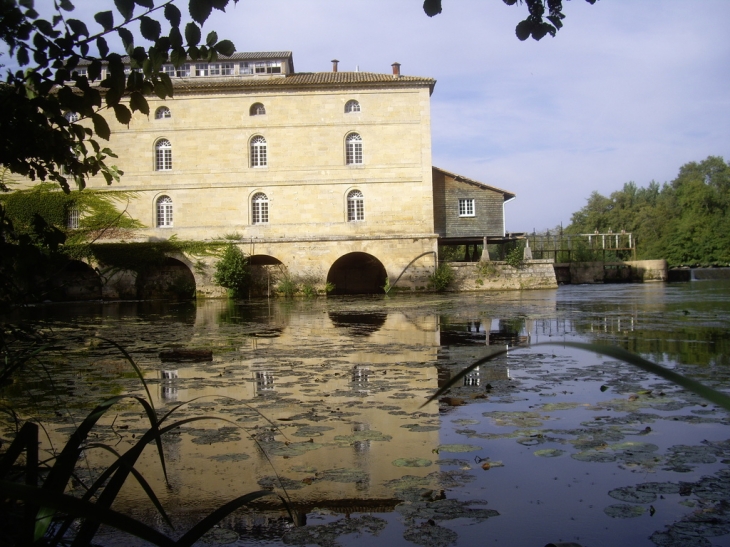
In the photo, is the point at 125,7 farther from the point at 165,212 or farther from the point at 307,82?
the point at 165,212

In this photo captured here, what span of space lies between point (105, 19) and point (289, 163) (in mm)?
27936

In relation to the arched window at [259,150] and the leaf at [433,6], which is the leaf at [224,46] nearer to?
the leaf at [433,6]

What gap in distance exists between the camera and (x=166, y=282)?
1203 inches

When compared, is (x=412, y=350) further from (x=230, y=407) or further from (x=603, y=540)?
(x=603, y=540)

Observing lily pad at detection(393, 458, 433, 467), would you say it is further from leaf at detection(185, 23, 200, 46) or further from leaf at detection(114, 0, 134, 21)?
leaf at detection(114, 0, 134, 21)

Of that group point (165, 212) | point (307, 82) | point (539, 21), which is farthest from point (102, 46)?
point (165, 212)

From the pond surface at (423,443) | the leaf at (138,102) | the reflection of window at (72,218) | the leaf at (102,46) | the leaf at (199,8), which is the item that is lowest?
the pond surface at (423,443)

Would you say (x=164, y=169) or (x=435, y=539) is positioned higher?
(x=164, y=169)

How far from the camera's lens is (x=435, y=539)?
8.82ft

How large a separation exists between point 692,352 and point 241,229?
80.7 feet

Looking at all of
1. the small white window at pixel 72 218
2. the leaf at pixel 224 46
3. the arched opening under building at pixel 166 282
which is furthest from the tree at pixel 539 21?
the small white window at pixel 72 218

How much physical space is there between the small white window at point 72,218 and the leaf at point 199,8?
30708 millimetres

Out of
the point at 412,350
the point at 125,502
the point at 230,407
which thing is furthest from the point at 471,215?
the point at 125,502

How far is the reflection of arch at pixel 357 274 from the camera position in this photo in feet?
111
